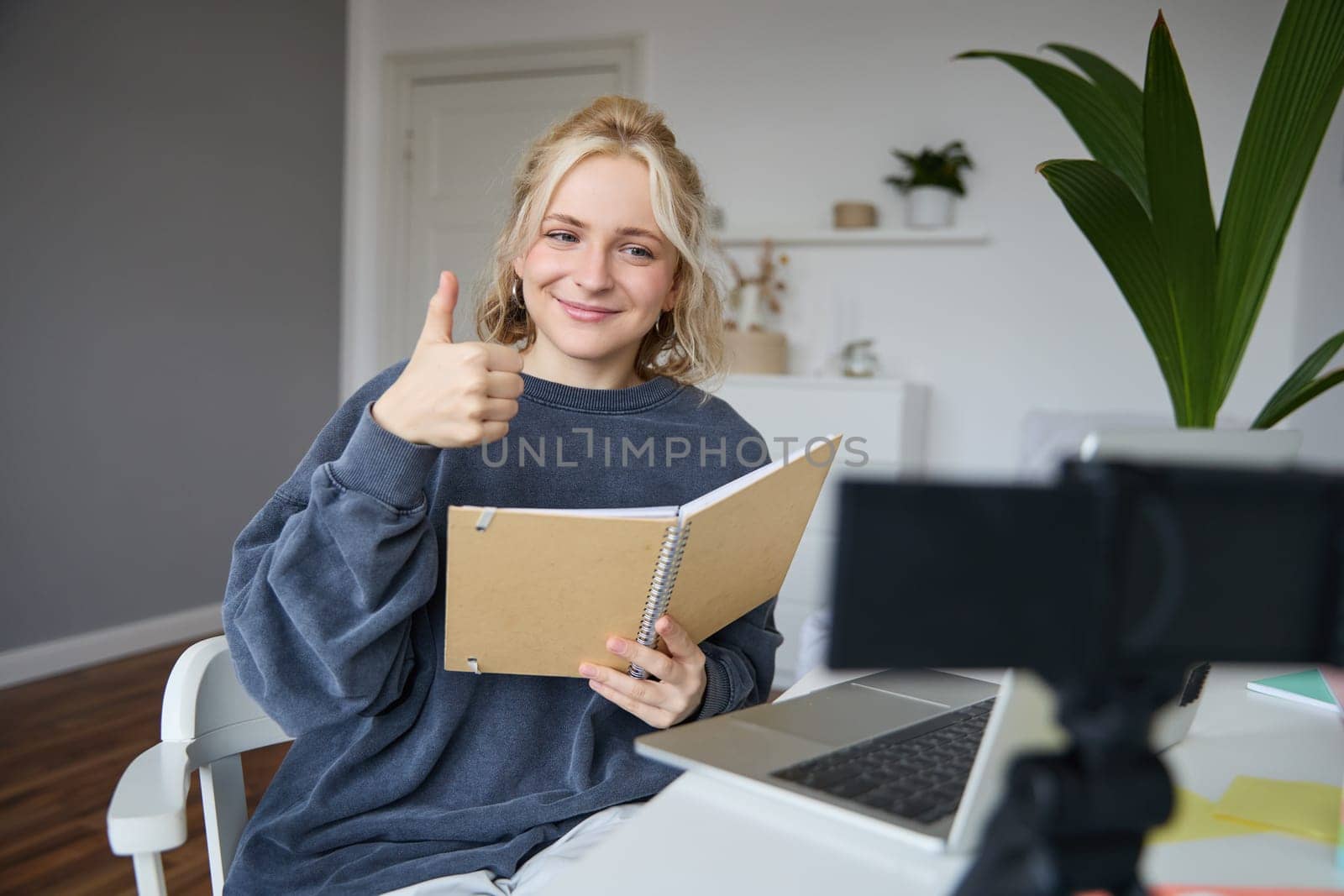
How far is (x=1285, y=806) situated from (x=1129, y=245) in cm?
70

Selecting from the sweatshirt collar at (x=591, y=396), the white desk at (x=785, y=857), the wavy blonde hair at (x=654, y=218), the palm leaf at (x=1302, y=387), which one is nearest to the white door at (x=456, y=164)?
the wavy blonde hair at (x=654, y=218)

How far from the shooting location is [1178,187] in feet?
3.82

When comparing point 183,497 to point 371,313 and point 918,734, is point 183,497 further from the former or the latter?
point 918,734

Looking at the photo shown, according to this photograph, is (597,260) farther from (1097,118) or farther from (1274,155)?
(1274,155)

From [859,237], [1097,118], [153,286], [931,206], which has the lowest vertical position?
[153,286]

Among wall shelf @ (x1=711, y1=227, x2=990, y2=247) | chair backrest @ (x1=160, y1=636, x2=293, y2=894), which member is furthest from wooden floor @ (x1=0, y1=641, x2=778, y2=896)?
wall shelf @ (x1=711, y1=227, x2=990, y2=247)

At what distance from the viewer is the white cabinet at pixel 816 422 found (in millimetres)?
3258

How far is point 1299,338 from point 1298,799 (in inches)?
113

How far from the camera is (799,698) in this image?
2.96ft

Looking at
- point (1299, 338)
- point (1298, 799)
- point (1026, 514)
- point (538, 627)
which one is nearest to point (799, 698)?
point (538, 627)

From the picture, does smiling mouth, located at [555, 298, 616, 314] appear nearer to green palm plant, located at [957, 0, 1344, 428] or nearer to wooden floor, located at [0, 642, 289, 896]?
green palm plant, located at [957, 0, 1344, 428]

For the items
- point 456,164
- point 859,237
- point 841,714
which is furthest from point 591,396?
point 456,164

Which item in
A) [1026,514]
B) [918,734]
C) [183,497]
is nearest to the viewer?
[1026,514]

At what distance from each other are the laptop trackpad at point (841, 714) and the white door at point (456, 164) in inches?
139
